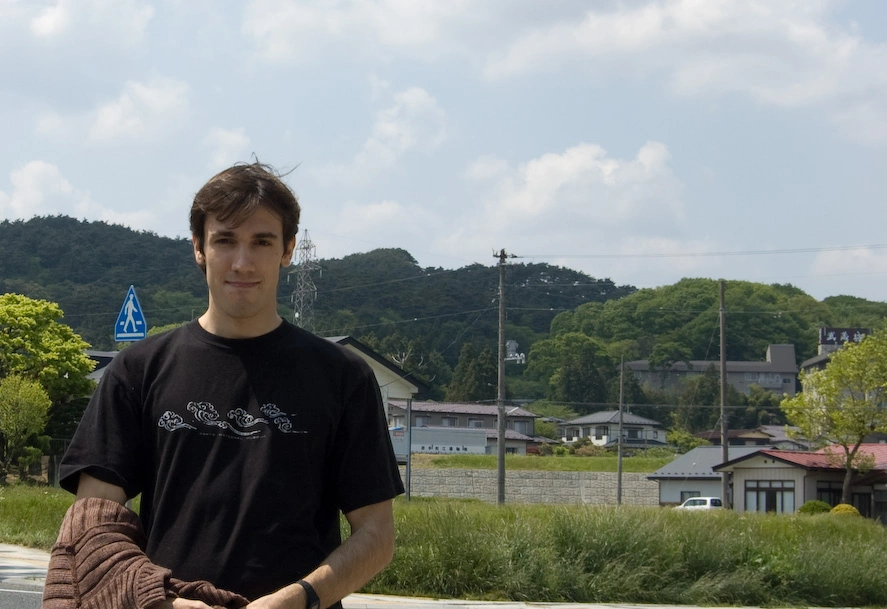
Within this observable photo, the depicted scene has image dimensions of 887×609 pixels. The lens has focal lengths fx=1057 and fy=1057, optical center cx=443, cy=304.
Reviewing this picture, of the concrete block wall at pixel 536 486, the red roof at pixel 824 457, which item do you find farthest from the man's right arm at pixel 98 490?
the concrete block wall at pixel 536 486

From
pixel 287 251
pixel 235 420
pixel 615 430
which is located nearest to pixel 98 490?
pixel 235 420

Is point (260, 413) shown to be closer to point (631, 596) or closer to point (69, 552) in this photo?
point (69, 552)

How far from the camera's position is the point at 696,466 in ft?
166

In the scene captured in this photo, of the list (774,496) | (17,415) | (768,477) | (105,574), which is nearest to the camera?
(105,574)

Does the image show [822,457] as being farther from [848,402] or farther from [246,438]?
[246,438]

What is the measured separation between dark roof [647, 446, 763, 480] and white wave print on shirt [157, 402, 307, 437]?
48.3m

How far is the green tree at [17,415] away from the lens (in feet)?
99.3

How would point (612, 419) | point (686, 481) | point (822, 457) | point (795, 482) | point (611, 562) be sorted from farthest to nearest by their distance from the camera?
1. point (612, 419)
2. point (686, 481)
3. point (822, 457)
4. point (795, 482)
5. point (611, 562)

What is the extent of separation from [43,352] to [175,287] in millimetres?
53108

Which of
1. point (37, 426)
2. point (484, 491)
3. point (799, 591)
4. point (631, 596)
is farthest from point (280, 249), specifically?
point (484, 491)

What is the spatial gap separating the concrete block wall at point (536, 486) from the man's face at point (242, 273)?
45.0 meters

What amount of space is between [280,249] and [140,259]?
96117mm

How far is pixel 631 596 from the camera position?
1337cm

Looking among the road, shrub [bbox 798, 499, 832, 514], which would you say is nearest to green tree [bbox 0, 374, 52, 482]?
the road
